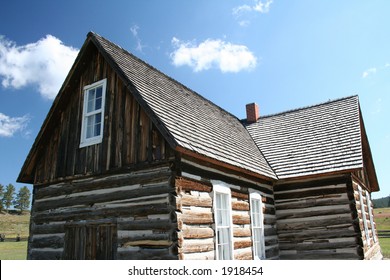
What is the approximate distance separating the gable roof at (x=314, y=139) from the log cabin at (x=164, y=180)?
0.08 meters

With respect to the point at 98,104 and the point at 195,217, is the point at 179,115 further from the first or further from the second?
the point at 195,217

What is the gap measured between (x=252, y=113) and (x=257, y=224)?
28.6 ft

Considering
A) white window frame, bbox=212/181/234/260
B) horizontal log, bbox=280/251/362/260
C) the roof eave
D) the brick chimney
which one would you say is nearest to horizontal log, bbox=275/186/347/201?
the roof eave

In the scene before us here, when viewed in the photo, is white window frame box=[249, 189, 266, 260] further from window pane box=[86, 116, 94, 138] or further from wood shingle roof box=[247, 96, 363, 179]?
window pane box=[86, 116, 94, 138]

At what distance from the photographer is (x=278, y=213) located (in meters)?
12.3

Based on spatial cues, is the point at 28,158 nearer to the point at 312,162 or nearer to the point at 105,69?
the point at 105,69

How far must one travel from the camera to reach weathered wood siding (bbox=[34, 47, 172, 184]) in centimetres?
840

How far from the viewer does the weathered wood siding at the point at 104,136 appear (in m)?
8.40

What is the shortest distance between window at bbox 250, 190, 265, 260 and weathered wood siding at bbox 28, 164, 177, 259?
3.89m

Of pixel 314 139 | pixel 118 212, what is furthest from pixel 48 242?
pixel 314 139

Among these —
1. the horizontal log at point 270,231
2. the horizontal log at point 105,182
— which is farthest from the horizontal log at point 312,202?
the horizontal log at point 105,182

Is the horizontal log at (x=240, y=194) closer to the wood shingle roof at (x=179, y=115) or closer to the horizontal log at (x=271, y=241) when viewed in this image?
the wood shingle roof at (x=179, y=115)

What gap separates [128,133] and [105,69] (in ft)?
8.20
